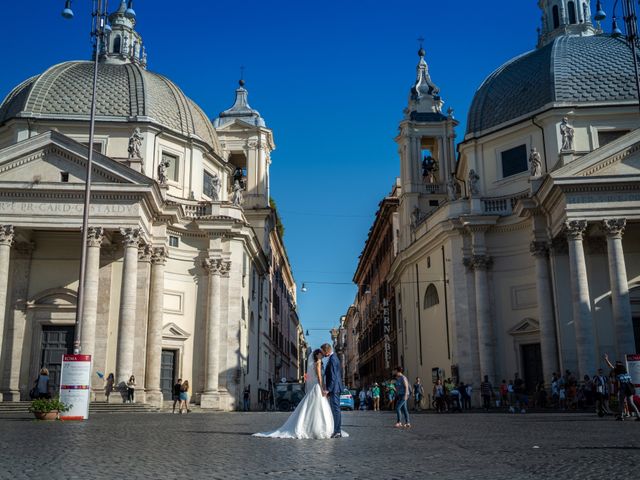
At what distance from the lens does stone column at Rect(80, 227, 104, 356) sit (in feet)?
95.8

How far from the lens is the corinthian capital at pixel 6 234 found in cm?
3047

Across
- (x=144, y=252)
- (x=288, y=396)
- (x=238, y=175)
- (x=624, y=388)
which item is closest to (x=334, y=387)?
(x=624, y=388)

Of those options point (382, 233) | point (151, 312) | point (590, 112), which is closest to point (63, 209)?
point (151, 312)

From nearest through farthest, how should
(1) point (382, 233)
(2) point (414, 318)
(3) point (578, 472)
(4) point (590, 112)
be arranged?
(3) point (578, 472), (4) point (590, 112), (2) point (414, 318), (1) point (382, 233)

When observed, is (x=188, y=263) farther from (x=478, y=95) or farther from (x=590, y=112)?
(x=590, y=112)

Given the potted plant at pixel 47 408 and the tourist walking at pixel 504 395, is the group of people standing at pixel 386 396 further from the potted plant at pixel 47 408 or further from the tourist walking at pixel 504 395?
the potted plant at pixel 47 408

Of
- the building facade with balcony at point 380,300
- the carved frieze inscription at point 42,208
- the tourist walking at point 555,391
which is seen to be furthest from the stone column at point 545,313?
the carved frieze inscription at point 42,208

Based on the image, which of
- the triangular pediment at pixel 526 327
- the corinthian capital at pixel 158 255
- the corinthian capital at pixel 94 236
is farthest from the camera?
the corinthian capital at pixel 158 255

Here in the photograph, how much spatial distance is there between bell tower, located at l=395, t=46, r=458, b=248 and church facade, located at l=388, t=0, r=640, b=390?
187 mm

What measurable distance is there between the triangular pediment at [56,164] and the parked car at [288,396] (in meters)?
17.1

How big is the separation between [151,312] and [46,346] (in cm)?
503

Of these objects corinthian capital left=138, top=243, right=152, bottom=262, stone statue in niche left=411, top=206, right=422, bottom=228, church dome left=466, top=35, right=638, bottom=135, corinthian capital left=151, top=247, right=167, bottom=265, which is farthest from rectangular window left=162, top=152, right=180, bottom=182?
church dome left=466, top=35, right=638, bottom=135

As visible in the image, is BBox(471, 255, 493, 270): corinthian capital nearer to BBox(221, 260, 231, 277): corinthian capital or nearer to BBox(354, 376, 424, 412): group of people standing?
BBox(354, 376, 424, 412): group of people standing

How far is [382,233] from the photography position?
206 feet
